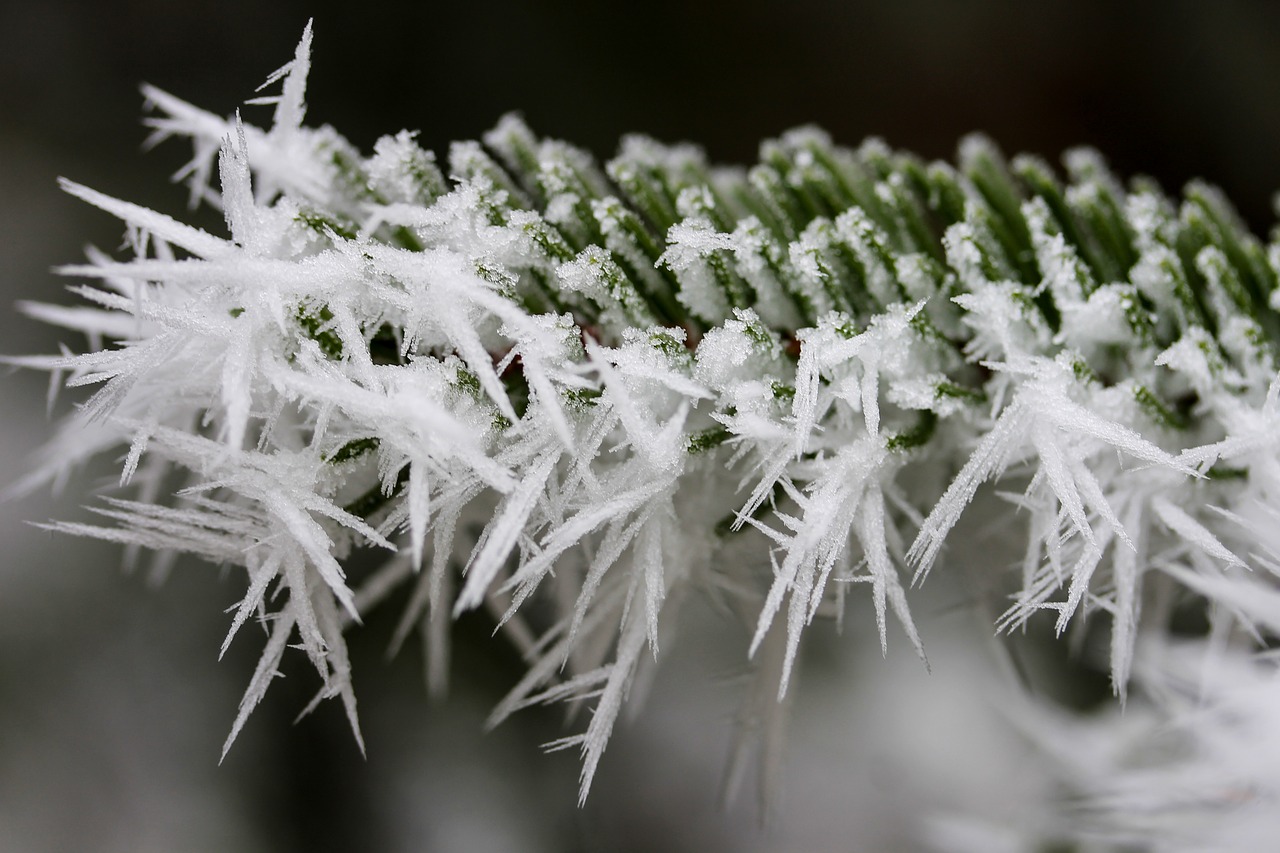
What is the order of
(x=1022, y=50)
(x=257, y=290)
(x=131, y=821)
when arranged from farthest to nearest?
(x=1022, y=50) → (x=131, y=821) → (x=257, y=290)

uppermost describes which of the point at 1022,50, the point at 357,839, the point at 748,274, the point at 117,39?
the point at 117,39

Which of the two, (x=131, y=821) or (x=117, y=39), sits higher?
(x=117, y=39)

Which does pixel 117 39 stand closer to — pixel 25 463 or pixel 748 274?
pixel 25 463

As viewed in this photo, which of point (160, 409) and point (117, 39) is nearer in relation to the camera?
point (160, 409)

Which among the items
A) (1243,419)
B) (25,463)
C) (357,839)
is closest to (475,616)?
(357,839)

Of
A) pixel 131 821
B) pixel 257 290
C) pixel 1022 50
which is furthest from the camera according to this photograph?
pixel 1022 50

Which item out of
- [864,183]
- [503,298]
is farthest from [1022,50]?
[503,298]
